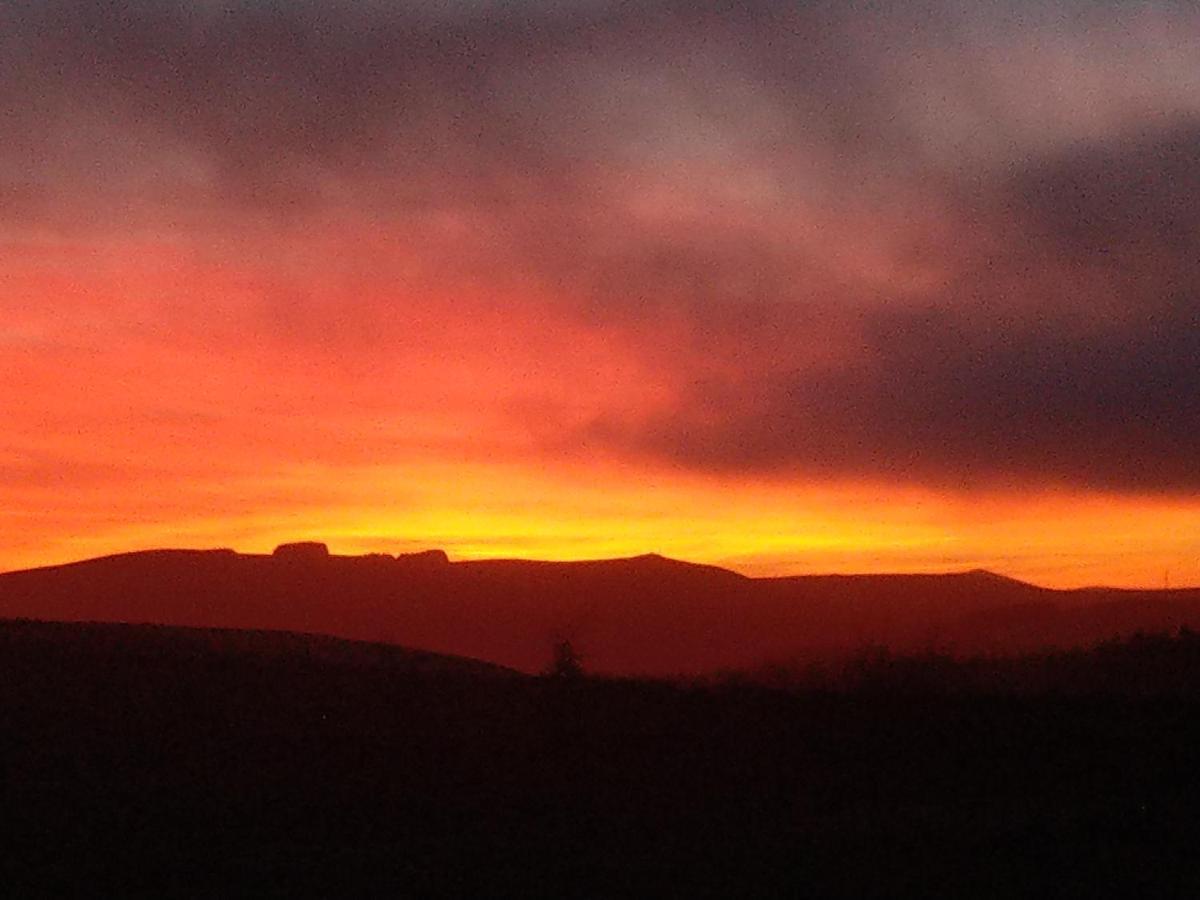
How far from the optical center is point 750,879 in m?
13.2

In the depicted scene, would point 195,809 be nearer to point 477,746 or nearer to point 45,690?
point 477,746

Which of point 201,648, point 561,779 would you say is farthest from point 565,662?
point 201,648

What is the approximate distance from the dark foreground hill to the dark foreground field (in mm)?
35768

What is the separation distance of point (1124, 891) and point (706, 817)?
16.3ft

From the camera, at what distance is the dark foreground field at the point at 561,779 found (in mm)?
13617

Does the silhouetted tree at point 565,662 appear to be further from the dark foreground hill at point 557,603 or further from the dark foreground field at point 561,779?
the dark foreground hill at point 557,603

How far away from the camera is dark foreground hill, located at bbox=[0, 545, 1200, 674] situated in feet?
225

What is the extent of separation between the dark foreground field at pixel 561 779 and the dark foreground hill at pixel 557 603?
3577 centimetres

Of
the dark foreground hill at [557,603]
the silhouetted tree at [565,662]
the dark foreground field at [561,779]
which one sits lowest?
the dark foreground field at [561,779]

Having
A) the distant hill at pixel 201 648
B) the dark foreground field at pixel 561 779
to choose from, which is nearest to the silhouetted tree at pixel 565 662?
the dark foreground field at pixel 561 779

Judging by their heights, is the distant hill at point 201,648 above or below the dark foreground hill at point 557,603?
below

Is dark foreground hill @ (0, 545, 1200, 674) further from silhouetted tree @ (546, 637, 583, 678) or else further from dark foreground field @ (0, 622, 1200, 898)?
silhouetted tree @ (546, 637, 583, 678)

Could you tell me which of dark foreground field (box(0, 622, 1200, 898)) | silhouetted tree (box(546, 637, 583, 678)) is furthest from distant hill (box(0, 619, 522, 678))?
silhouetted tree (box(546, 637, 583, 678))

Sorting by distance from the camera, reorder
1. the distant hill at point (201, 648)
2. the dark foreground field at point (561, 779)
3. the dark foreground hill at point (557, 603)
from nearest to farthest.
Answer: the dark foreground field at point (561, 779)
the distant hill at point (201, 648)
the dark foreground hill at point (557, 603)
